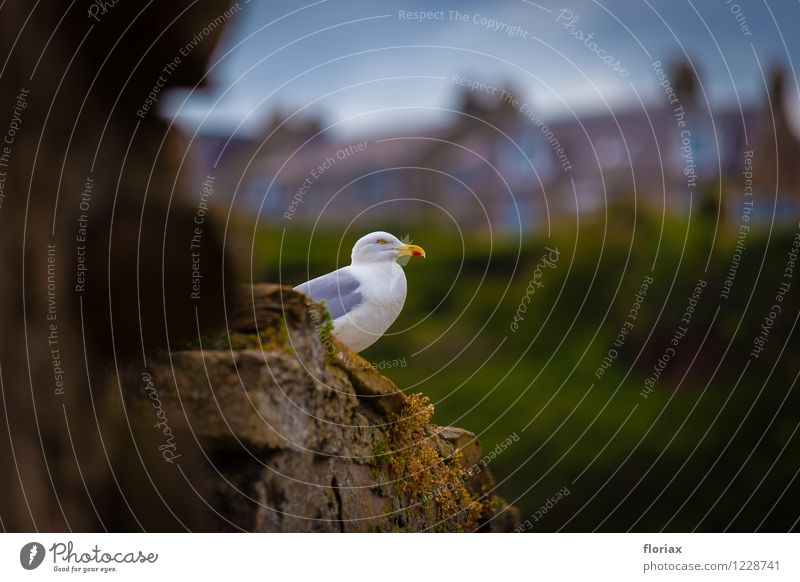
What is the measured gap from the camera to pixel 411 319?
7.50m

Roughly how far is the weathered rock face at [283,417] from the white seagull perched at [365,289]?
17cm

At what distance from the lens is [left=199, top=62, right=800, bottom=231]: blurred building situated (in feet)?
22.8

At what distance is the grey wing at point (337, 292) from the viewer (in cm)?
484

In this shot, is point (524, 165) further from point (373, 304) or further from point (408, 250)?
point (373, 304)

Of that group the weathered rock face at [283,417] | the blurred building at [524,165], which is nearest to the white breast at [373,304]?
the weathered rock face at [283,417]

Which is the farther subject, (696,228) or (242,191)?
(696,228)

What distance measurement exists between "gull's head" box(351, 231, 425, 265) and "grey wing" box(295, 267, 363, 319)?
15cm

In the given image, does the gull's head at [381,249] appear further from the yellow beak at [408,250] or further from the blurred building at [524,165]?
the blurred building at [524,165]

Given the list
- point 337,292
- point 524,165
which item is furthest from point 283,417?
point 524,165

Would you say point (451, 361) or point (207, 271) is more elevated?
point (207, 271)

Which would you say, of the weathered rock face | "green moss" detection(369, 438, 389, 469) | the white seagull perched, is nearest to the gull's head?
the white seagull perched

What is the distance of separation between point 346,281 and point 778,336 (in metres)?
5.74
